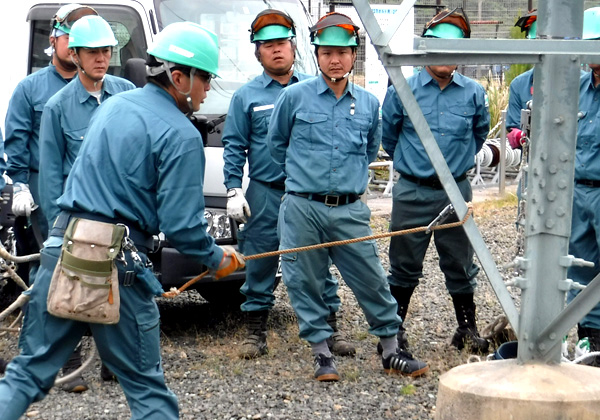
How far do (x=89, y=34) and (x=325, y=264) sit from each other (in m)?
1.84

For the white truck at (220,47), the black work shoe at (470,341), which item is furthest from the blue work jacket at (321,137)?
the black work shoe at (470,341)

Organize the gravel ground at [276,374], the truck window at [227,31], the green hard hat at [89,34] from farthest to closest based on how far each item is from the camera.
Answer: the truck window at [227,31], the green hard hat at [89,34], the gravel ground at [276,374]

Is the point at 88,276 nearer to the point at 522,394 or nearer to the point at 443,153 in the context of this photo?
the point at 522,394

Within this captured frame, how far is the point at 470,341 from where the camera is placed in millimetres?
6355

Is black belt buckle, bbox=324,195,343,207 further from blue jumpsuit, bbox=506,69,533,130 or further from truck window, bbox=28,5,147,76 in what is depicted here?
truck window, bbox=28,5,147,76

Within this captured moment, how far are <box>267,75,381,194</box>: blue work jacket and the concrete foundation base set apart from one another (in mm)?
2168

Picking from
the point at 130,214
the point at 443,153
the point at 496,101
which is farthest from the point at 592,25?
the point at 496,101

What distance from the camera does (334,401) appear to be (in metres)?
5.36

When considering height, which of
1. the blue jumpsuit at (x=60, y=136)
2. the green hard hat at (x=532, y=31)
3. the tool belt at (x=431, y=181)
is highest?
the green hard hat at (x=532, y=31)

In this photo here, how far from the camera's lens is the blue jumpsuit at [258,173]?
6199mm

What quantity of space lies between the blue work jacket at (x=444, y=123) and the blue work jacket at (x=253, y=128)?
2.38 ft

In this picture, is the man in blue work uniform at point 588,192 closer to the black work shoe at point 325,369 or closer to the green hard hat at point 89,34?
the black work shoe at point 325,369

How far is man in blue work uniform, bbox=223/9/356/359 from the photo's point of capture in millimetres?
6199

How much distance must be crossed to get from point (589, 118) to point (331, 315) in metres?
1.99
